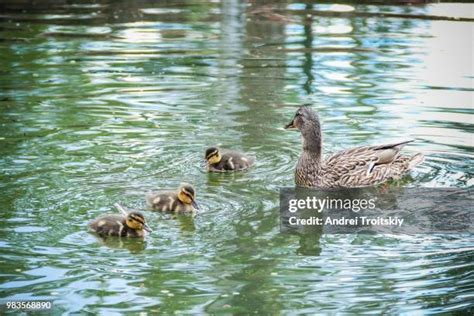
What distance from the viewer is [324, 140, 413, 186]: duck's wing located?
28.1ft

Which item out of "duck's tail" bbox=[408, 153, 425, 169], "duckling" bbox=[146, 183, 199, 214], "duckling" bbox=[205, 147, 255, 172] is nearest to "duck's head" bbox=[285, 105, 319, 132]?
"duckling" bbox=[205, 147, 255, 172]

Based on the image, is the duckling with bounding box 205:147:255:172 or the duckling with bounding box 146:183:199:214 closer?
the duckling with bounding box 146:183:199:214

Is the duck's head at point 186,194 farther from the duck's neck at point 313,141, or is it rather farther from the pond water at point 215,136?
the duck's neck at point 313,141

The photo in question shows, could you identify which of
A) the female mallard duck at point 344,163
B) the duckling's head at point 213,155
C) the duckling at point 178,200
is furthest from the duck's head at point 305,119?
the duckling at point 178,200

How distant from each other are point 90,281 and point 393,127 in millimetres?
4156

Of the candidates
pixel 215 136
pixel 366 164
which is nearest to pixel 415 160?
pixel 366 164

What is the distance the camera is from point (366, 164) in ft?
28.2

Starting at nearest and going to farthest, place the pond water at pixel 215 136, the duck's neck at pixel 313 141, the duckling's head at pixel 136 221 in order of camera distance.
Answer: the pond water at pixel 215 136, the duckling's head at pixel 136 221, the duck's neck at pixel 313 141

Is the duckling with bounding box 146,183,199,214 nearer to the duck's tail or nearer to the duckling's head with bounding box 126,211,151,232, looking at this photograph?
the duckling's head with bounding box 126,211,151,232

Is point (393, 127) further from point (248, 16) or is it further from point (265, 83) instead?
point (248, 16)

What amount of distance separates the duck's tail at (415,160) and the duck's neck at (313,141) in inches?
26.9

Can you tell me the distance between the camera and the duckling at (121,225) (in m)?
7.05

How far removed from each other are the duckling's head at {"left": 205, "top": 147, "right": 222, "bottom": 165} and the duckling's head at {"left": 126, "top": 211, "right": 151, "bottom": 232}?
5.30ft

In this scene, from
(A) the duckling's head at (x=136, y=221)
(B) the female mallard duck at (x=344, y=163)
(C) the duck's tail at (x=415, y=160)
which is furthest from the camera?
(C) the duck's tail at (x=415, y=160)
